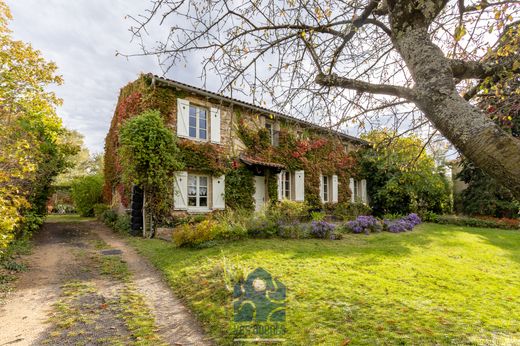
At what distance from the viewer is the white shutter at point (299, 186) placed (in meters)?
14.6

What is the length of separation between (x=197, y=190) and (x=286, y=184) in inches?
205

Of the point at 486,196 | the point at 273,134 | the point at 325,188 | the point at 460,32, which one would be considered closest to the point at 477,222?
the point at 486,196

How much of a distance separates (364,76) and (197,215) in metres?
8.49

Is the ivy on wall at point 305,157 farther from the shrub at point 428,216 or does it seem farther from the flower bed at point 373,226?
the shrub at point 428,216

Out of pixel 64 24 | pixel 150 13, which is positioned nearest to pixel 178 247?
pixel 64 24

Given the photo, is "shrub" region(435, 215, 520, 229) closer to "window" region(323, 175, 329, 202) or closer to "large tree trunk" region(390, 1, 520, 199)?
"window" region(323, 175, 329, 202)

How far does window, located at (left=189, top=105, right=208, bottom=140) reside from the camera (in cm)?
1144

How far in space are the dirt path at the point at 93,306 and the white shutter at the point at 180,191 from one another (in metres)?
3.35

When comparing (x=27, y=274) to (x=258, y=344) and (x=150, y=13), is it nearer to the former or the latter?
(x=258, y=344)

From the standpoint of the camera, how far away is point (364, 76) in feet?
12.8

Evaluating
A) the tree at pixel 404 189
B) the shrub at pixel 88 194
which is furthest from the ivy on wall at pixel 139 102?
the tree at pixel 404 189

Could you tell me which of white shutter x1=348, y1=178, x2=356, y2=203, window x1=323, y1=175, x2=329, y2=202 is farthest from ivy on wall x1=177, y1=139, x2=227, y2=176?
white shutter x1=348, y1=178, x2=356, y2=203

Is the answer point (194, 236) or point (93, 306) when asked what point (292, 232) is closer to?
point (194, 236)

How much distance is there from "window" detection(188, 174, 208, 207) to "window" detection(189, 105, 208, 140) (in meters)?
1.69
